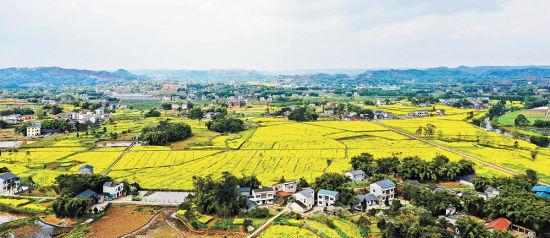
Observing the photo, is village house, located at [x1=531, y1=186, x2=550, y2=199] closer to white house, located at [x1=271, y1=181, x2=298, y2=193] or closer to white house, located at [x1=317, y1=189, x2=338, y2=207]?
white house, located at [x1=317, y1=189, x2=338, y2=207]

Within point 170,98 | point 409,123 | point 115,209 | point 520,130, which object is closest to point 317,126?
point 409,123

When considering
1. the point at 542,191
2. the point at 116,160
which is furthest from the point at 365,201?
the point at 116,160

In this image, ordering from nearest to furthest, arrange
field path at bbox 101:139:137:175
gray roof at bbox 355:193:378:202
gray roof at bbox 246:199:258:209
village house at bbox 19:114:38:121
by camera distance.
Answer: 1. gray roof at bbox 246:199:258:209
2. gray roof at bbox 355:193:378:202
3. field path at bbox 101:139:137:175
4. village house at bbox 19:114:38:121

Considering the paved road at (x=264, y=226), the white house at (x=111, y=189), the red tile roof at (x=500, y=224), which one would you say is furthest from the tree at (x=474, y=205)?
the white house at (x=111, y=189)

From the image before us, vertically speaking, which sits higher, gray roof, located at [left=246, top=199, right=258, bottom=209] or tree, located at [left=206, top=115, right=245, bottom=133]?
tree, located at [left=206, top=115, right=245, bottom=133]

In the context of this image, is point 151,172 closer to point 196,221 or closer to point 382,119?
point 196,221

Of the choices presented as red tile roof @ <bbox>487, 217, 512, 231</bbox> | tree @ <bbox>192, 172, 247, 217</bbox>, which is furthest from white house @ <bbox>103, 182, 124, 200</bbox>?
red tile roof @ <bbox>487, 217, 512, 231</bbox>

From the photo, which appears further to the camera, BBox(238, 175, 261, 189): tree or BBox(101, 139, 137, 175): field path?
BBox(101, 139, 137, 175): field path

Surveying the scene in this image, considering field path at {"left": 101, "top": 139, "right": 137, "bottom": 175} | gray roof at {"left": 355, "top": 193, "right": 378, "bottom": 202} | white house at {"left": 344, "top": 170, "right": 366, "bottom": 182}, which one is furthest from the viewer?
field path at {"left": 101, "top": 139, "right": 137, "bottom": 175}
